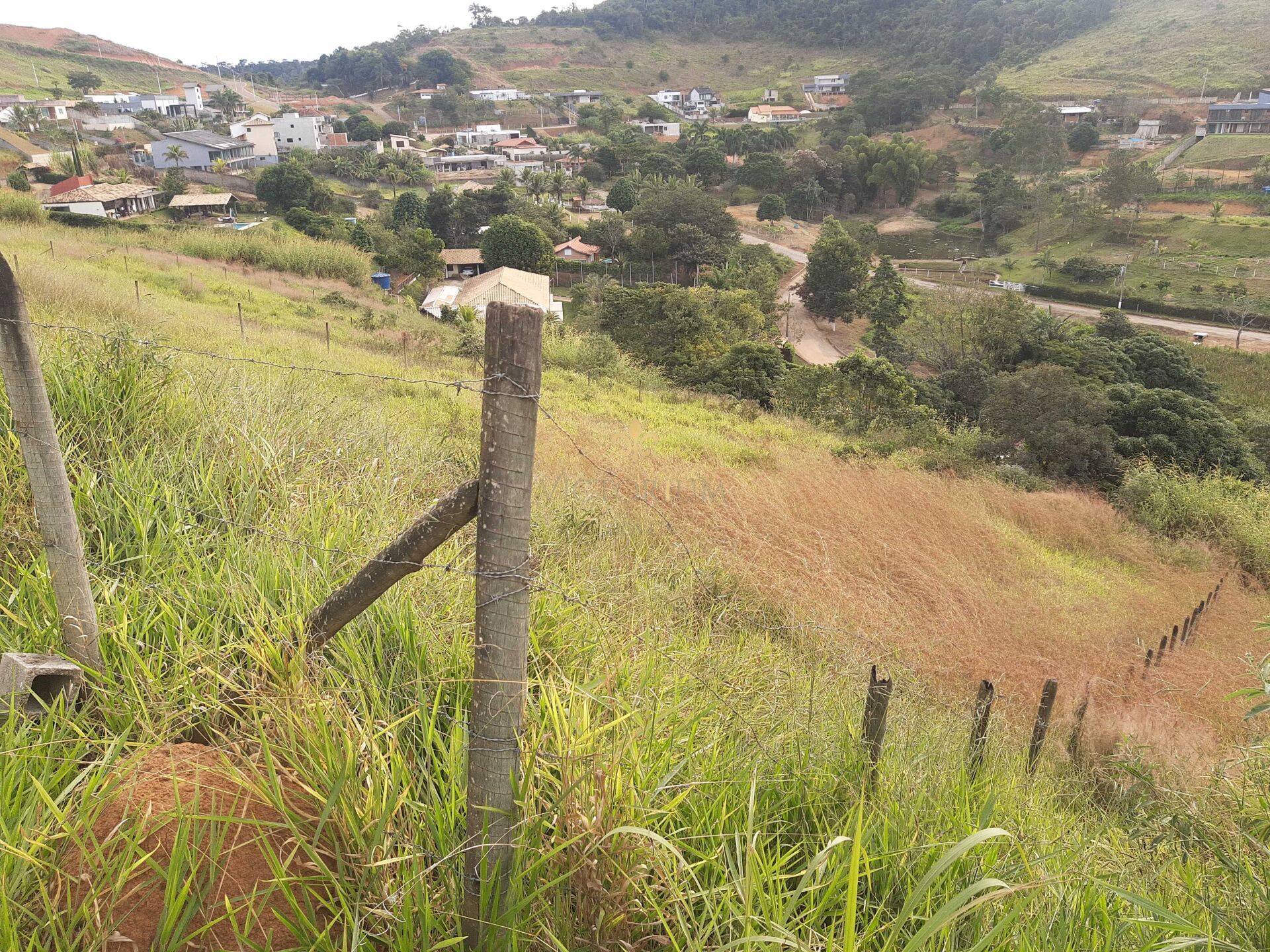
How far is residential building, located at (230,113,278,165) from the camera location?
184 feet

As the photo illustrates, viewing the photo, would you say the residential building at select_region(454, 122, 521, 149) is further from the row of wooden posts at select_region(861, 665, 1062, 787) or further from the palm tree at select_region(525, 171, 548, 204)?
the row of wooden posts at select_region(861, 665, 1062, 787)

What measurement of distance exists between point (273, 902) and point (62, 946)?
381mm

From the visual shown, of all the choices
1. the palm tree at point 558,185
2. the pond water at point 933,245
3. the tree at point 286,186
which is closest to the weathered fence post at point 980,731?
the tree at point 286,186

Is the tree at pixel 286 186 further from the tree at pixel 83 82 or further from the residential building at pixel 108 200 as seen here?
the tree at pixel 83 82

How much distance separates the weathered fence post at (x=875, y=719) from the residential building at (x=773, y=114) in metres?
77.7

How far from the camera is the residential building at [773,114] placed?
7369 cm

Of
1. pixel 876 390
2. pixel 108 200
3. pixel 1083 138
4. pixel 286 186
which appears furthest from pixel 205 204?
pixel 1083 138

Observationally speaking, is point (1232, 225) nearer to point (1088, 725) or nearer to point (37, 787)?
point (1088, 725)

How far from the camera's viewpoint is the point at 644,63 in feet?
326

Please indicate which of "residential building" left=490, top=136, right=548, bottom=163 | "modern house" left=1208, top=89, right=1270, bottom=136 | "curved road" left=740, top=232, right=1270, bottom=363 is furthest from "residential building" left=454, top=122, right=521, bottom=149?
"modern house" left=1208, top=89, right=1270, bottom=136

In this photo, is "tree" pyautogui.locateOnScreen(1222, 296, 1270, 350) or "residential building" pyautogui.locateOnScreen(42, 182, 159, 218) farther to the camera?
"residential building" pyautogui.locateOnScreen(42, 182, 159, 218)

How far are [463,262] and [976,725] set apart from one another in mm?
33383

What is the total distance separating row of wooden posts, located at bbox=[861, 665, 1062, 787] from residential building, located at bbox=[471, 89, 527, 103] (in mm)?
90830

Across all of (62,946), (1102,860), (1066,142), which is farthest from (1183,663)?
(1066,142)
